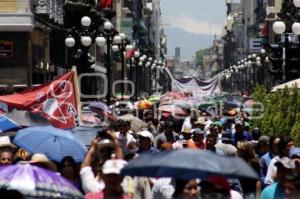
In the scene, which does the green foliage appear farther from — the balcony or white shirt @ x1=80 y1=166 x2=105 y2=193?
the balcony

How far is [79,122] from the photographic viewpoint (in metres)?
17.0

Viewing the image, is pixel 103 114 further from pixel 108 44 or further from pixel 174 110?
pixel 108 44

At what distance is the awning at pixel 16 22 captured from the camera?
147 ft

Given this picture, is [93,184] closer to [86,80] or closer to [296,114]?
[296,114]

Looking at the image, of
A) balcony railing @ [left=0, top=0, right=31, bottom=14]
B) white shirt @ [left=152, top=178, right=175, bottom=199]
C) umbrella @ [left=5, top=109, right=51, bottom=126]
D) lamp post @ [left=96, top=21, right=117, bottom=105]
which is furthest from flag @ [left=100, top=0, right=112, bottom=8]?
white shirt @ [left=152, top=178, right=175, bottom=199]

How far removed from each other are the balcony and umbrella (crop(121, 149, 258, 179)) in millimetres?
37643

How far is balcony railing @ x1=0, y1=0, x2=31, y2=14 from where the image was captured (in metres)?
45.2

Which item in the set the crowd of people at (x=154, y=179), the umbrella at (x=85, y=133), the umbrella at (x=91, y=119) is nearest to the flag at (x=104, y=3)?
the umbrella at (x=91, y=119)

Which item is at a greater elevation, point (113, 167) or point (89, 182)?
point (113, 167)

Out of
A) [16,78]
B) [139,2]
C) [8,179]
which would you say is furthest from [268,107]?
[139,2]

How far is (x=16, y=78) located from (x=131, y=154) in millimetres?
32781

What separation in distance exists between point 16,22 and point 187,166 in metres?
38.3

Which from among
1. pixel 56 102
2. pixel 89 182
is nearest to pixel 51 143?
pixel 89 182

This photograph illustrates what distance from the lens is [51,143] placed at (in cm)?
1235
